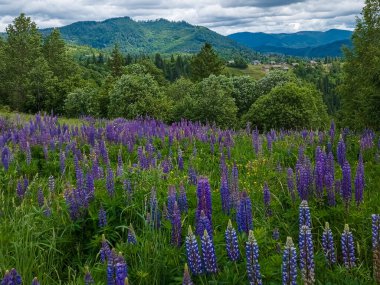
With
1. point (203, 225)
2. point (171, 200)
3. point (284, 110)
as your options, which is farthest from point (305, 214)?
point (284, 110)

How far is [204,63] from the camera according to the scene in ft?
251

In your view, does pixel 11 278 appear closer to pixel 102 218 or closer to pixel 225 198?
pixel 102 218

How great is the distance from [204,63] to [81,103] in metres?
36.3

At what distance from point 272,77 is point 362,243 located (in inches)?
2220

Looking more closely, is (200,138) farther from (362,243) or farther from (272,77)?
(272,77)

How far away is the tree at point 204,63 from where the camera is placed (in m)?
76.4

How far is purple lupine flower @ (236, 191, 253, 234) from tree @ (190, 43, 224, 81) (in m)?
72.8

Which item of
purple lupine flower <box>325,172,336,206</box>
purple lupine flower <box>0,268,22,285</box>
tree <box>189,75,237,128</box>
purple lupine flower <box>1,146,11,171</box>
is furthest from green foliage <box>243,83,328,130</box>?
purple lupine flower <box>0,268,22,285</box>

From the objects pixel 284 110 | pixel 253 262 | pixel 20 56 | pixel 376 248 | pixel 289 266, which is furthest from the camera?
pixel 20 56

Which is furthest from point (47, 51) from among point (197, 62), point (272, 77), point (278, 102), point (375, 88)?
point (375, 88)

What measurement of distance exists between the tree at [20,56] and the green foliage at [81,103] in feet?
43.1

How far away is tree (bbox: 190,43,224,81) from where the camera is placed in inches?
3007

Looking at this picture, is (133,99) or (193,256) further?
(133,99)

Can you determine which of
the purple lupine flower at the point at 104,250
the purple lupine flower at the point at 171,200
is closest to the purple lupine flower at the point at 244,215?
the purple lupine flower at the point at 171,200
